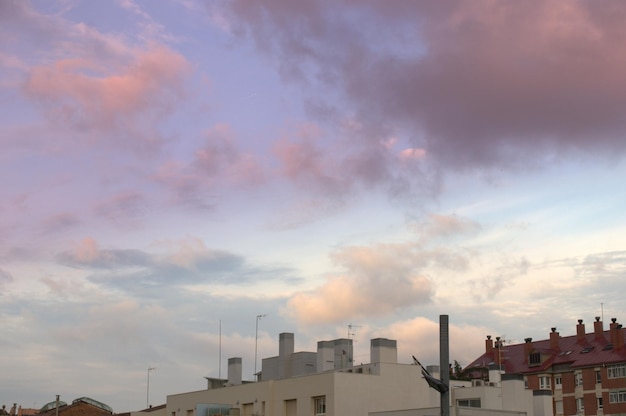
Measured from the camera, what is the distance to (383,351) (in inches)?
2968

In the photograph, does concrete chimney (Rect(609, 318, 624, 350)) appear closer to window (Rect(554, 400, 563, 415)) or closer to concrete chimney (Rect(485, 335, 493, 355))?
window (Rect(554, 400, 563, 415))

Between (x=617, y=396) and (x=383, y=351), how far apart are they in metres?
45.2

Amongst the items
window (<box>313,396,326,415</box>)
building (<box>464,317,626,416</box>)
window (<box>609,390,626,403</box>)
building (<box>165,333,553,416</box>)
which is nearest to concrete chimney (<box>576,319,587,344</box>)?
building (<box>464,317,626,416</box>)

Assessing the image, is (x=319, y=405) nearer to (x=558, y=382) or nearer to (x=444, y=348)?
(x=444, y=348)

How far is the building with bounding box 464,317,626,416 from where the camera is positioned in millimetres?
108625

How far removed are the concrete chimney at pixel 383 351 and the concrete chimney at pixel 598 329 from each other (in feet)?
165

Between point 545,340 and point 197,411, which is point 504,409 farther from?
point 545,340

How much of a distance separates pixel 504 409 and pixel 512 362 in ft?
192

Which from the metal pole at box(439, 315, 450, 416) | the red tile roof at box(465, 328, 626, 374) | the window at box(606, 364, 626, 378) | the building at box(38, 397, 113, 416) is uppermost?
the red tile roof at box(465, 328, 626, 374)

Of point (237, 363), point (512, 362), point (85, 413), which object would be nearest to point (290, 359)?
point (237, 363)

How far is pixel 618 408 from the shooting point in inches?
4173

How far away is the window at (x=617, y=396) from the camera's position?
349 feet

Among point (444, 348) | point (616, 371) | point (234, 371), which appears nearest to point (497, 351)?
point (616, 371)

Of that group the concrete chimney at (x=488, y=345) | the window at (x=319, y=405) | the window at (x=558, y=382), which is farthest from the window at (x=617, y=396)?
the window at (x=319, y=405)
